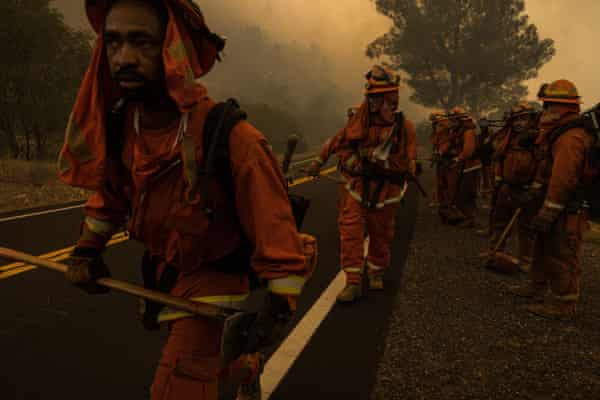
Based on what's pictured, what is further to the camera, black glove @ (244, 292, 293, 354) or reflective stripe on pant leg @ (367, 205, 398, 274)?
reflective stripe on pant leg @ (367, 205, 398, 274)

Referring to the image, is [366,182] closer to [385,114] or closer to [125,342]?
[385,114]

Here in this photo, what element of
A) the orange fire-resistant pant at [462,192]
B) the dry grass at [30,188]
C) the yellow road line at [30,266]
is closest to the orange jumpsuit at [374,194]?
the yellow road line at [30,266]

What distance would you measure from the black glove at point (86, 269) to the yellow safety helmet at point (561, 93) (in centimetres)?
440

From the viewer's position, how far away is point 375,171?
490 cm

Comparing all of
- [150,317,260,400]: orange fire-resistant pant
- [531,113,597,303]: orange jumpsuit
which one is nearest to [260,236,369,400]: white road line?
[150,317,260,400]: orange fire-resistant pant

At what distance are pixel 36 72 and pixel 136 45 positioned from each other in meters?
15.4

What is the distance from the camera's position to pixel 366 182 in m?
4.90

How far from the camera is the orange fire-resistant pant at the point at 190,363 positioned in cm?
178

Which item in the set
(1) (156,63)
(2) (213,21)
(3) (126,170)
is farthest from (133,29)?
(2) (213,21)

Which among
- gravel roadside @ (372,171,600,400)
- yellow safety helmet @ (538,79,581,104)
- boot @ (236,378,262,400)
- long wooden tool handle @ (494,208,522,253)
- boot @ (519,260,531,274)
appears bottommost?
gravel roadside @ (372,171,600,400)

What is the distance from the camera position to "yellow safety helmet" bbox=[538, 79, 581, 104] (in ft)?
14.8

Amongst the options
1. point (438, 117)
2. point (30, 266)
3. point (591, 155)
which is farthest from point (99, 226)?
point (438, 117)

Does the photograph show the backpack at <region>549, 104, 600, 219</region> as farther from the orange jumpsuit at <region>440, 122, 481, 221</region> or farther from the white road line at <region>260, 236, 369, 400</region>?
the orange jumpsuit at <region>440, 122, 481, 221</region>

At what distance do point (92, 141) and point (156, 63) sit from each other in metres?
0.49
